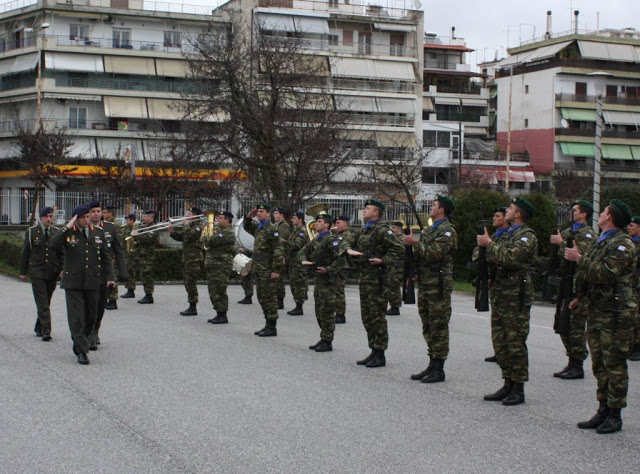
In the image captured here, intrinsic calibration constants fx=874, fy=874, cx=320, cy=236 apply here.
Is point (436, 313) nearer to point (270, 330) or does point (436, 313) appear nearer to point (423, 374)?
point (423, 374)

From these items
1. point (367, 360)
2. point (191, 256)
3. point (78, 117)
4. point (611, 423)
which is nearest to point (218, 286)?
point (191, 256)

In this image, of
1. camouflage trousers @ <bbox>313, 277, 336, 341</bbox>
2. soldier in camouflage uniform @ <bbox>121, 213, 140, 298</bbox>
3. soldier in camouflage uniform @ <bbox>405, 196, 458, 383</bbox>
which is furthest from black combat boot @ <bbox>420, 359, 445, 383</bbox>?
soldier in camouflage uniform @ <bbox>121, 213, 140, 298</bbox>

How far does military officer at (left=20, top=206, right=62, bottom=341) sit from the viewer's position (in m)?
13.2

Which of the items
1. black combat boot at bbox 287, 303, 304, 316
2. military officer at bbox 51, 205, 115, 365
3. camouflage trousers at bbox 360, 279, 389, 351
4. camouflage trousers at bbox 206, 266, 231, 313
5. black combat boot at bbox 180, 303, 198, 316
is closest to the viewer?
camouflage trousers at bbox 360, 279, 389, 351

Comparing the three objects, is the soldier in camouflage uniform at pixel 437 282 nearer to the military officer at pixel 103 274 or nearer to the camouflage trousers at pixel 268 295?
the camouflage trousers at pixel 268 295

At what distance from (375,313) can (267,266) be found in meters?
3.44

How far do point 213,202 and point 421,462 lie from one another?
33.4 m

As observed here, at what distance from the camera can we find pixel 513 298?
29.6 feet

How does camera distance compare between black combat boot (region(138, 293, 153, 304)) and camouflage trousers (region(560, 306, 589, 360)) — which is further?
black combat boot (region(138, 293, 153, 304))

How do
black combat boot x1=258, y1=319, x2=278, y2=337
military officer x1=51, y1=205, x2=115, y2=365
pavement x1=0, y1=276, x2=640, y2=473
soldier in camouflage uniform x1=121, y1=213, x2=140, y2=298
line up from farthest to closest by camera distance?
soldier in camouflage uniform x1=121, y1=213, x2=140, y2=298 < black combat boot x1=258, y1=319, x2=278, y2=337 < military officer x1=51, y1=205, x2=115, y2=365 < pavement x1=0, y1=276, x2=640, y2=473

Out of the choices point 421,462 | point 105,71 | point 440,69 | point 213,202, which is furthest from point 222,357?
point 440,69

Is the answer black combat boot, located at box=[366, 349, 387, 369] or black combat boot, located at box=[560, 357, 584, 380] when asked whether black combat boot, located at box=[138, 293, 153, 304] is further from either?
black combat boot, located at box=[560, 357, 584, 380]

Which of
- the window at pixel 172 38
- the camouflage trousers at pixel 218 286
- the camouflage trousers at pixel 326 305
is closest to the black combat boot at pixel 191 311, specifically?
the camouflage trousers at pixel 218 286

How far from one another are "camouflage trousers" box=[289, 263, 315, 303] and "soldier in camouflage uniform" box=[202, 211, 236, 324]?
197 centimetres
